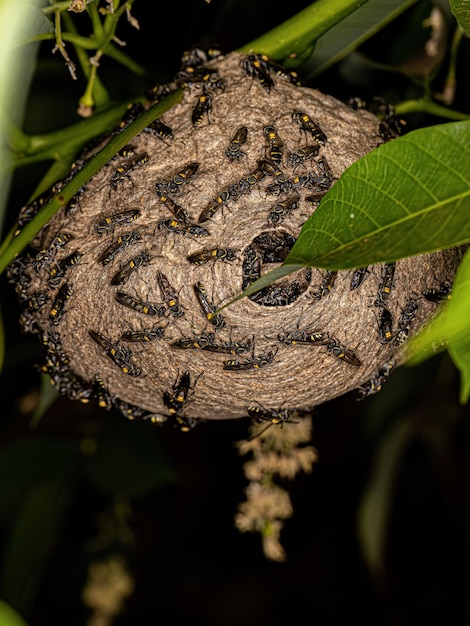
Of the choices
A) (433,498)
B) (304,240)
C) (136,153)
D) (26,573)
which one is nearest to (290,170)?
(136,153)

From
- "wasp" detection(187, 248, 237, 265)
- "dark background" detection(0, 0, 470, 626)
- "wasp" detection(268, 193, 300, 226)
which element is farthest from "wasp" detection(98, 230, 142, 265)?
"dark background" detection(0, 0, 470, 626)

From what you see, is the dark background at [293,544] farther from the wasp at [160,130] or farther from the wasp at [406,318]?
the wasp at [160,130]

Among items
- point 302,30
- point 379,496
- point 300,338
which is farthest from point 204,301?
point 379,496

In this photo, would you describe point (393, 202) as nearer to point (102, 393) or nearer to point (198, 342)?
point (198, 342)

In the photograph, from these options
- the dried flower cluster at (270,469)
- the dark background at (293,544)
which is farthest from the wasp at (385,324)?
the dark background at (293,544)

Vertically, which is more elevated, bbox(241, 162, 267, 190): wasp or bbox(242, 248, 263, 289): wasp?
bbox(241, 162, 267, 190): wasp

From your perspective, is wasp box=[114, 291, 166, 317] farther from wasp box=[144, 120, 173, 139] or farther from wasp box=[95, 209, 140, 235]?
wasp box=[144, 120, 173, 139]
